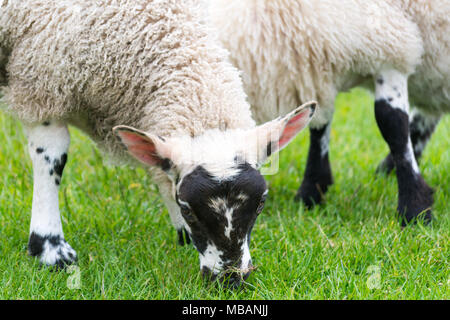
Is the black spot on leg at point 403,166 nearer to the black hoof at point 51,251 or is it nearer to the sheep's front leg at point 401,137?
the sheep's front leg at point 401,137

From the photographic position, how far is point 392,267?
3881mm

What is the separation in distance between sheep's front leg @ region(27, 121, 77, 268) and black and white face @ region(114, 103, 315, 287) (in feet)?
2.46

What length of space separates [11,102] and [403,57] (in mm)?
2632

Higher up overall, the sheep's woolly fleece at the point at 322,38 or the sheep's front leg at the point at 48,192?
the sheep's woolly fleece at the point at 322,38

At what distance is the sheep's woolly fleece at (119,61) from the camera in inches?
140

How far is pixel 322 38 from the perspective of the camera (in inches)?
Result: 175

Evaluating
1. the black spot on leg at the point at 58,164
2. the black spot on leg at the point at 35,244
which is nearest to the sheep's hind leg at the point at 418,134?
the black spot on leg at the point at 58,164

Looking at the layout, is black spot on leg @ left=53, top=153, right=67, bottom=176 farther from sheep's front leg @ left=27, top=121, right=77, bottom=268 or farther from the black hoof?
the black hoof

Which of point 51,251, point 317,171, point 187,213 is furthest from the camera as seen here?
point 317,171

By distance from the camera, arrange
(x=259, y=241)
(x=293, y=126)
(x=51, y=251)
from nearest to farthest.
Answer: (x=293, y=126), (x=51, y=251), (x=259, y=241)

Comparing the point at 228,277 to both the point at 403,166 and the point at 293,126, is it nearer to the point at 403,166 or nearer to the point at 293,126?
the point at 293,126

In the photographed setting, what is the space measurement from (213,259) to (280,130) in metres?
0.77

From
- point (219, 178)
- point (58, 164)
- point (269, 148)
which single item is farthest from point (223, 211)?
point (58, 164)

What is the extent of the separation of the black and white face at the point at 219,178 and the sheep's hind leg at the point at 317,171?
1.89m
